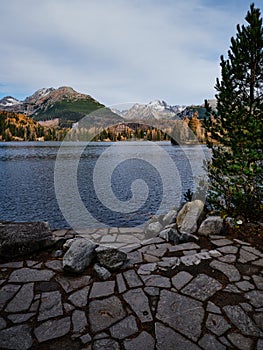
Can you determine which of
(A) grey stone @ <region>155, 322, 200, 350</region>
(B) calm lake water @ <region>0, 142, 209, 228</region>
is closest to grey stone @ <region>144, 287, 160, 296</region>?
(A) grey stone @ <region>155, 322, 200, 350</region>

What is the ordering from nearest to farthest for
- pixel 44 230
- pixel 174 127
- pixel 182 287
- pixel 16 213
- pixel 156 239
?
pixel 182 287 → pixel 44 230 → pixel 156 239 → pixel 174 127 → pixel 16 213

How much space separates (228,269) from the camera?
4.65m

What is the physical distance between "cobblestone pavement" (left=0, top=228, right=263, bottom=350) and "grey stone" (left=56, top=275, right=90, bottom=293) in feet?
0.04

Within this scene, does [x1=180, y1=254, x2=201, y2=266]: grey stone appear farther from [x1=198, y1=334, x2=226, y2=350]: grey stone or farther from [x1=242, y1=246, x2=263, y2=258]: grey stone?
[x1=198, y1=334, x2=226, y2=350]: grey stone

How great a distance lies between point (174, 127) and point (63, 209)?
9091 millimetres

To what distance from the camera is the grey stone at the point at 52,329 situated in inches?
125

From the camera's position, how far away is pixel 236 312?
11.6 feet

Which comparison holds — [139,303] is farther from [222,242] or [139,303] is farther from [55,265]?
[222,242]

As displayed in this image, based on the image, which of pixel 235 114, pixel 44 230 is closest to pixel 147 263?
pixel 44 230

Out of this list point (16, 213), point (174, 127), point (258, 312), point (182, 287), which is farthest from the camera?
point (16, 213)

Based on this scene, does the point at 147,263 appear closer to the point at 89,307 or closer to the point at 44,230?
the point at 89,307

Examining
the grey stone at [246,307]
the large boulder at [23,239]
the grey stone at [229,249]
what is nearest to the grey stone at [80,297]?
the large boulder at [23,239]

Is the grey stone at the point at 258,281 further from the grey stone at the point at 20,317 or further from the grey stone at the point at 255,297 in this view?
the grey stone at the point at 20,317

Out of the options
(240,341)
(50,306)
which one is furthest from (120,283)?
(240,341)
